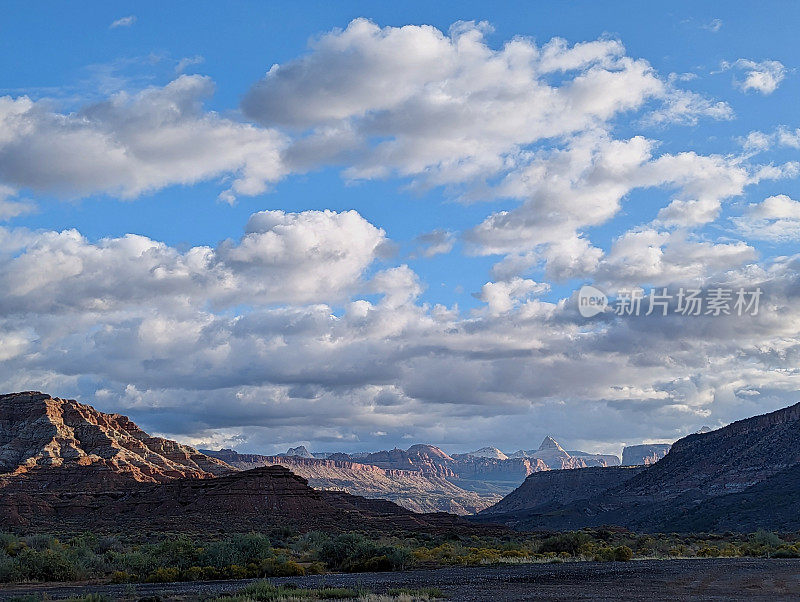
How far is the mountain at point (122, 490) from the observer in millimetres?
109188

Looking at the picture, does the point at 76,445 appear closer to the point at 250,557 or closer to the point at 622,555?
the point at 250,557

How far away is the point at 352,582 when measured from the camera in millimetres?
36500

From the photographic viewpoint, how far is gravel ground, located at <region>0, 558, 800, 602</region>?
100 feet

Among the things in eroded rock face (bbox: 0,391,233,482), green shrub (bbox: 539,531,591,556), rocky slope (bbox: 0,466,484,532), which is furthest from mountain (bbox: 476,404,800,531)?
eroded rock face (bbox: 0,391,233,482)

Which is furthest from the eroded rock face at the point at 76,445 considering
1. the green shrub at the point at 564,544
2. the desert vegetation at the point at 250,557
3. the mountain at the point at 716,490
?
the green shrub at the point at 564,544

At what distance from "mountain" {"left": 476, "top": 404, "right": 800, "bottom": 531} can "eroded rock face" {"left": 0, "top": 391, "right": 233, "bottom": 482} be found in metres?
77.9

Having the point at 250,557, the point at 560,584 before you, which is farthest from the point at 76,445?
the point at 560,584

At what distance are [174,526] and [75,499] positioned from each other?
38440 millimetres

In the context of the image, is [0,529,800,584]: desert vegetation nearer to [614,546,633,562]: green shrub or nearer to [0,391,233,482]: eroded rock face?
[614,546,633,562]: green shrub

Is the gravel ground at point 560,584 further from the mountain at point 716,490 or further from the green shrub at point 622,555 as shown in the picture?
the mountain at point 716,490

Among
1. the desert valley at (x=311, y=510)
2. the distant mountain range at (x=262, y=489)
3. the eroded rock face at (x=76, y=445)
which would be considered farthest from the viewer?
the eroded rock face at (x=76, y=445)

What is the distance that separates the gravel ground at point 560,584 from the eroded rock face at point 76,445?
117 meters

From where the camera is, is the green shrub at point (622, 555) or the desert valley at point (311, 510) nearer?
the desert valley at point (311, 510)

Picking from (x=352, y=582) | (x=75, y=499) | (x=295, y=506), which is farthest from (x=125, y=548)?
(x=75, y=499)
